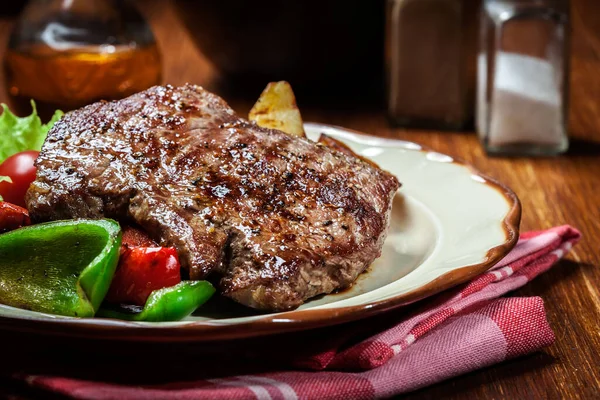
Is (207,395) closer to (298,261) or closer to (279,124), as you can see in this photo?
(298,261)

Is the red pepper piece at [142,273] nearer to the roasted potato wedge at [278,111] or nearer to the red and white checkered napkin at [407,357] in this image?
the red and white checkered napkin at [407,357]

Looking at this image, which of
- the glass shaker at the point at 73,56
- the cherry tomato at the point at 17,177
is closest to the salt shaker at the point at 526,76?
the glass shaker at the point at 73,56

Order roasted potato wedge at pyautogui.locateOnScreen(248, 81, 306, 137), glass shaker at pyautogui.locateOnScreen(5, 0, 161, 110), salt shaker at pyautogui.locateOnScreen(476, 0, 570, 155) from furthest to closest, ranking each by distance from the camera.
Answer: glass shaker at pyautogui.locateOnScreen(5, 0, 161, 110) → salt shaker at pyautogui.locateOnScreen(476, 0, 570, 155) → roasted potato wedge at pyautogui.locateOnScreen(248, 81, 306, 137)

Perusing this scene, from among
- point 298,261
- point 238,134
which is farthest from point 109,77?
point 298,261

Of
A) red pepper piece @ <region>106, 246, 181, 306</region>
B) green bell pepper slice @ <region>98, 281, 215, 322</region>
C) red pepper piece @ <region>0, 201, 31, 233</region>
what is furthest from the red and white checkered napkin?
red pepper piece @ <region>0, 201, 31, 233</region>

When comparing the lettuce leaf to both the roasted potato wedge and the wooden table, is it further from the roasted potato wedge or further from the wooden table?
the wooden table

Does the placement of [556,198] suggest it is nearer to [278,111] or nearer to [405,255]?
[405,255]
